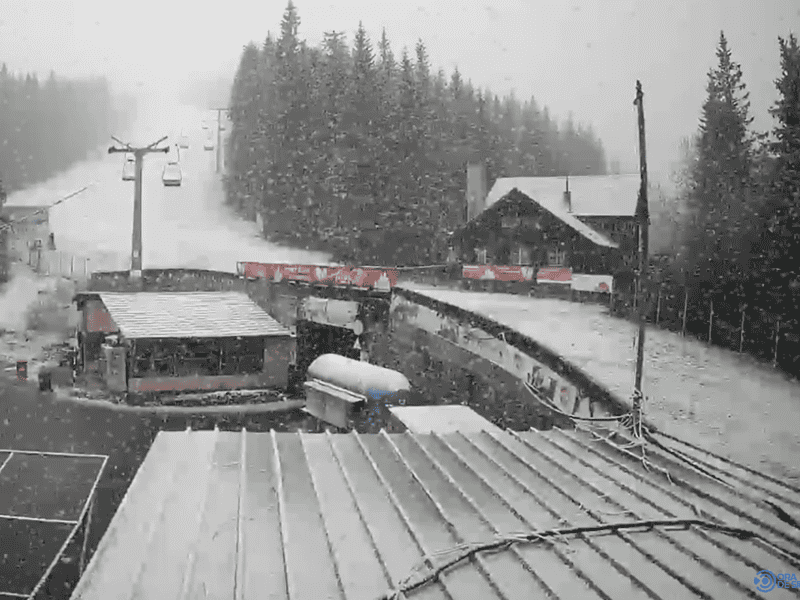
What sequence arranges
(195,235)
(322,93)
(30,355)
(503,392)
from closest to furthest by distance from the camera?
(503,392) → (30,355) → (322,93) → (195,235)

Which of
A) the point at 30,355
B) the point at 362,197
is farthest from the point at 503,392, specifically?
the point at 362,197

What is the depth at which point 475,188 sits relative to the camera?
3419cm

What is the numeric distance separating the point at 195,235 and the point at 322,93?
59.2 ft

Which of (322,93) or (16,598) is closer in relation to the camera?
(16,598)

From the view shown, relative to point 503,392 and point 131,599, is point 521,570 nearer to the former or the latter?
point 131,599

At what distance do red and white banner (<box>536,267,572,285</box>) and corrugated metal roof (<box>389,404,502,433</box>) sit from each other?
638 inches

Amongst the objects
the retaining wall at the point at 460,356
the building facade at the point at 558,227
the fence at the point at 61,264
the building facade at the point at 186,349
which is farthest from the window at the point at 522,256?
the fence at the point at 61,264

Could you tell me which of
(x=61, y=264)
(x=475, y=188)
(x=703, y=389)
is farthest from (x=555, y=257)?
(x=61, y=264)

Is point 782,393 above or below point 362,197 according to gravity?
below

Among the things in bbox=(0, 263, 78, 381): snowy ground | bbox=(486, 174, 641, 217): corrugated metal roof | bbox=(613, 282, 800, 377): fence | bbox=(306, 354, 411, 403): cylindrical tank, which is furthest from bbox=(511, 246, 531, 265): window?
bbox=(0, 263, 78, 381): snowy ground

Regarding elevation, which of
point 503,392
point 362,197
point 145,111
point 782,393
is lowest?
point 503,392

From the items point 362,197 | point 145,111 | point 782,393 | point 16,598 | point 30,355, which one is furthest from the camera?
point 145,111

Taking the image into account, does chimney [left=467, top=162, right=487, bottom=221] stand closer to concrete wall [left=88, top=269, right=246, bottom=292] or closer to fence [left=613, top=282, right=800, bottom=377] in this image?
concrete wall [left=88, top=269, right=246, bottom=292]

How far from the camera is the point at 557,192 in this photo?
93.8 ft
